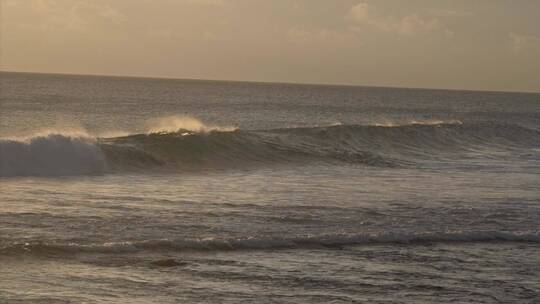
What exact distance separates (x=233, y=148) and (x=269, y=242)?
53.8 feet

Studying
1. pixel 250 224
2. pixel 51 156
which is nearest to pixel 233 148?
pixel 51 156

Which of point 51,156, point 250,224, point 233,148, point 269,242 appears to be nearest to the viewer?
point 269,242

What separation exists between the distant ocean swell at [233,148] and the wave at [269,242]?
9644 mm

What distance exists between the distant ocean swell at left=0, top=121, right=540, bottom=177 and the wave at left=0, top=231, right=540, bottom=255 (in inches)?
380

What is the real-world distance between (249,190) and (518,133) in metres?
32.8

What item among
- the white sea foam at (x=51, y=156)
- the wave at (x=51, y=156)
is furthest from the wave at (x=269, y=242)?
the wave at (x=51, y=156)

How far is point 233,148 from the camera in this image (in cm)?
2972

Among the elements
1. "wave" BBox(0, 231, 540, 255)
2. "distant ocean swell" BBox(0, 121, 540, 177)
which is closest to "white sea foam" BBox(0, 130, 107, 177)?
"distant ocean swell" BBox(0, 121, 540, 177)

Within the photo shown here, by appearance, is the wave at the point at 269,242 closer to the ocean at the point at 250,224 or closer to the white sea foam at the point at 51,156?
the ocean at the point at 250,224

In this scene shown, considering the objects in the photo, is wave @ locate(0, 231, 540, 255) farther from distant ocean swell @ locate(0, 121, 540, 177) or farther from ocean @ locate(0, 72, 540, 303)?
distant ocean swell @ locate(0, 121, 540, 177)

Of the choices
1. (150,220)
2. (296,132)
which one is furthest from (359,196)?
(296,132)

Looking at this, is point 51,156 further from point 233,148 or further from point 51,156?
point 233,148

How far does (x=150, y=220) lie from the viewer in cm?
1485

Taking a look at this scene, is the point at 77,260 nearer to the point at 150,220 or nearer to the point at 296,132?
the point at 150,220
